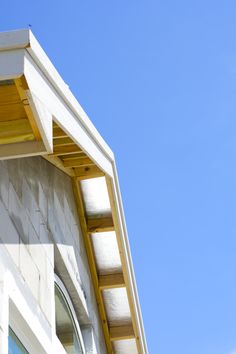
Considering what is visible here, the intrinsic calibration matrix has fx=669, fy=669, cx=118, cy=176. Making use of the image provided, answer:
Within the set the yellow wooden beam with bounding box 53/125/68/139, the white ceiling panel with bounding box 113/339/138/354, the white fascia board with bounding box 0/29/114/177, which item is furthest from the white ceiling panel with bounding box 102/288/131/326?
the yellow wooden beam with bounding box 53/125/68/139

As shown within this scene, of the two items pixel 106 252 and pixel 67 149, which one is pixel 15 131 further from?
pixel 106 252

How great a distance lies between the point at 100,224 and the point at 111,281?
77 centimetres

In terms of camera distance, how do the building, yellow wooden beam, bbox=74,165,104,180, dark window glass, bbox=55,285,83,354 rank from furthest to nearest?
yellow wooden beam, bbox=74,165,104,180, dark window glass, bbox=55,285,83,354, the building

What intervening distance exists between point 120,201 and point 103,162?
2.53 feet

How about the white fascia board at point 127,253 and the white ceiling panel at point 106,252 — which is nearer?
the white fascia board at point 127,253

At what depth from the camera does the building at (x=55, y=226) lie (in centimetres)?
380

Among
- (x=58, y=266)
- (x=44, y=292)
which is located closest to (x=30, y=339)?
(x=44, y=292)

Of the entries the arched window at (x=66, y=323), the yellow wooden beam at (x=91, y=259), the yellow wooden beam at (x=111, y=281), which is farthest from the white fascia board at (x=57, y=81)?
the yellow wooden beam at (x=111, y=281)

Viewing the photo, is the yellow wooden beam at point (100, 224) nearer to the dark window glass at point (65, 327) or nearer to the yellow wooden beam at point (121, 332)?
the dark window glass at point (65, 327)

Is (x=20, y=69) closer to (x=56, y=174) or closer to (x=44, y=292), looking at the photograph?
(x=44, y=292)

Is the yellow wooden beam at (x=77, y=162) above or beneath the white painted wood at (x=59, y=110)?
above

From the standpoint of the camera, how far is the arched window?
6077mm

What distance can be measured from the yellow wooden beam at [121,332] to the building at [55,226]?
0.04 feet

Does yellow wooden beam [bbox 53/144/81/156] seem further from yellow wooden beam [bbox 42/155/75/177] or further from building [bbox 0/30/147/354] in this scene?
yellow wooden beam [bbox 42/155/75/177]
